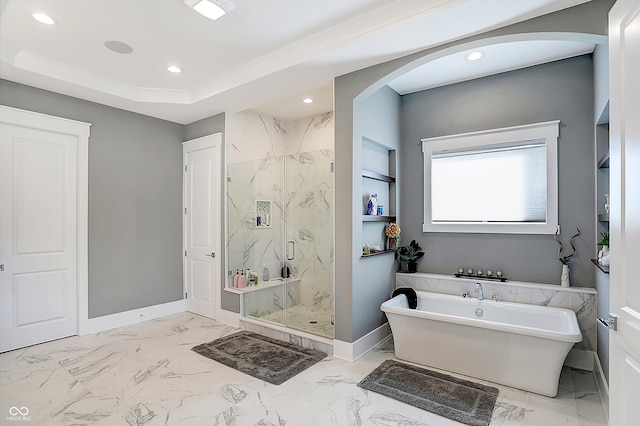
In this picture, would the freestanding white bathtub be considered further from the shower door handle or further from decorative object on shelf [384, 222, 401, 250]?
the shower door handle

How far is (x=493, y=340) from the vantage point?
2.72 m

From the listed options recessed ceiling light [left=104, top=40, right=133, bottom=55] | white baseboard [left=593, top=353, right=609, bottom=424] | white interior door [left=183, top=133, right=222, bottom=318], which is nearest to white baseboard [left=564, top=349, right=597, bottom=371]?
white baseboard [left=593, top=353, right=609, bottom=424]

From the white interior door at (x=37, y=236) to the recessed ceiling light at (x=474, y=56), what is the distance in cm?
433

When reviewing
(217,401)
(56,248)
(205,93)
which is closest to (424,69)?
(205,93)

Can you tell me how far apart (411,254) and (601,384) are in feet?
6.49

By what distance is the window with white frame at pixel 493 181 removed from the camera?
3375 mm

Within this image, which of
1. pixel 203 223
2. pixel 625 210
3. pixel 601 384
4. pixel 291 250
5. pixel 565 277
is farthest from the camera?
pixel 203 223

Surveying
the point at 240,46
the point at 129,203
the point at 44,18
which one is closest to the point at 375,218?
the point at 240,46

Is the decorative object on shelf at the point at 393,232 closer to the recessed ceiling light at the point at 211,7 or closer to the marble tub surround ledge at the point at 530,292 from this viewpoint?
the marble tub surround ledge at the point at 530,292

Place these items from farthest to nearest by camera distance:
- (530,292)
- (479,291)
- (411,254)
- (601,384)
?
(411,254), (479,291), (530,292), (601,384)

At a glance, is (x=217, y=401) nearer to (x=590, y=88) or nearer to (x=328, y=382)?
(x=328, y=382)

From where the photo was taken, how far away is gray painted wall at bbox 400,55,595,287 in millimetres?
3201

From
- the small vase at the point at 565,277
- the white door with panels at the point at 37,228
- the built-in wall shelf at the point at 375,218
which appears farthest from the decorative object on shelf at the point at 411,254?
the white door with panels at the point at 37,228

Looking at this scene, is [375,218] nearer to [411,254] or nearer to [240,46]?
[411,254]
